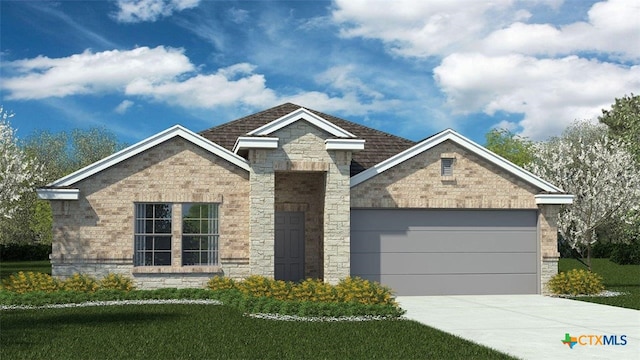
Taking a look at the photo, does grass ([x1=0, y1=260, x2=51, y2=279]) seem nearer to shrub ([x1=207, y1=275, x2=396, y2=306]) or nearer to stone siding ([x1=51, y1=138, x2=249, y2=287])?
stone siding ([x1=51, y1=138, x2=249, y2=287])

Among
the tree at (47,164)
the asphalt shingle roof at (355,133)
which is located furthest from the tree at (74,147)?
the asphalt shingle roof at (355,133)

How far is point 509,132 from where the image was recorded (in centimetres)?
6800

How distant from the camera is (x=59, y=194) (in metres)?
20.0

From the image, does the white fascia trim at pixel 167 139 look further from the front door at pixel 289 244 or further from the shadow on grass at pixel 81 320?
the shadow on grass at pixel 81 320

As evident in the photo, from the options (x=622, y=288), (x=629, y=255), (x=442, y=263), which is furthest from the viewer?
(x=629, y=255)

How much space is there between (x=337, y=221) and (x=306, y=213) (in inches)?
93.8

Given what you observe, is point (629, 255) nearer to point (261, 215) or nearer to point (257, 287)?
point (261, 215)

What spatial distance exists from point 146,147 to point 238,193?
299 cm

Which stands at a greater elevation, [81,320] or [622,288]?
[81,320]

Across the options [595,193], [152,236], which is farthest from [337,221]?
[595,193]

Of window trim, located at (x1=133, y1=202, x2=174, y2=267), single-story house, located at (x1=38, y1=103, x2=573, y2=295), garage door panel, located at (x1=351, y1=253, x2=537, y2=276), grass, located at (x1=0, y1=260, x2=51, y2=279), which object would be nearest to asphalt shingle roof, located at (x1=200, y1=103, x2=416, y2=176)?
single-story house, located at (x1=38, y1=103, x2=573, y2=295)

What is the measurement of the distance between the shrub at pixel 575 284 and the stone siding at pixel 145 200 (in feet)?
30.6

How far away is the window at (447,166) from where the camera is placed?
21922 mm

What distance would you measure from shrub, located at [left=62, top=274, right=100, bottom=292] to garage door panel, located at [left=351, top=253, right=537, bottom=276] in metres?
7.37
